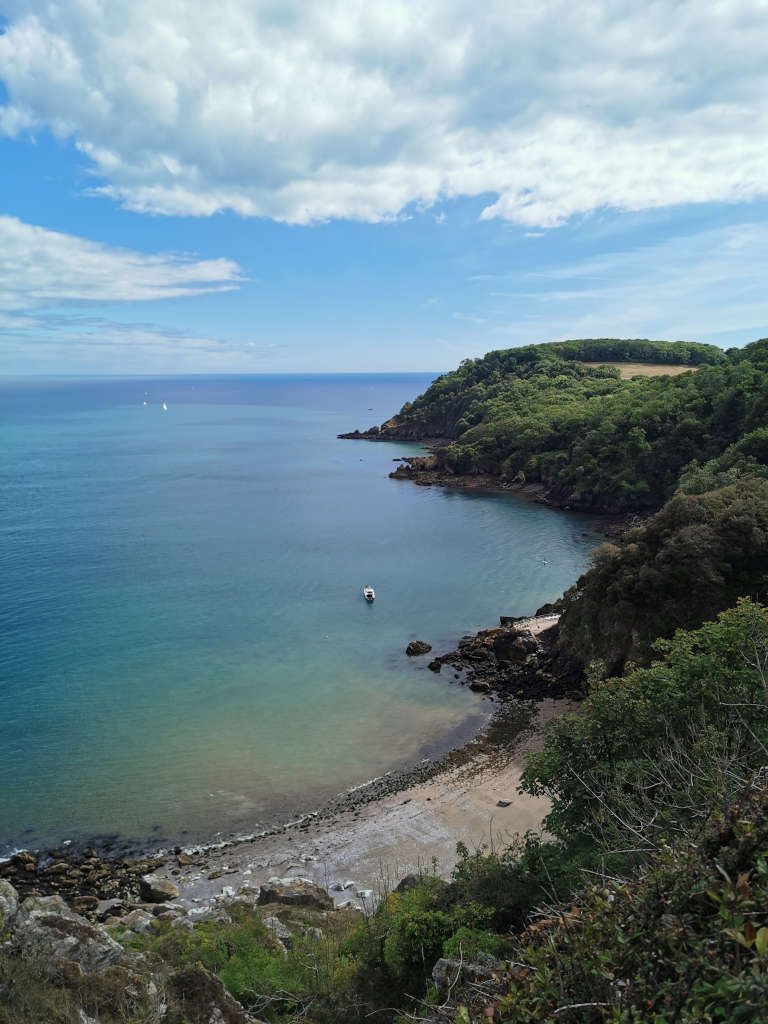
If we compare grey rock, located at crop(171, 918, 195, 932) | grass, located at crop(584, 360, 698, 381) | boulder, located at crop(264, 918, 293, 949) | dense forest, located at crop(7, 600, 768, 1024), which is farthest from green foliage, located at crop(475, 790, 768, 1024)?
grass, located at crop(584, 360, 698, 381)

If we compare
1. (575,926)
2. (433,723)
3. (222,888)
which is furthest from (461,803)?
(575,926)

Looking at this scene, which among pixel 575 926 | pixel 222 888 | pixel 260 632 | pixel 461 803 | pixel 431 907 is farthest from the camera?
pixel 260 632

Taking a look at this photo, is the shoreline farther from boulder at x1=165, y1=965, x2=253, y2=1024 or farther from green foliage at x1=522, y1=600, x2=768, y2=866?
boulder at x1=165, y1=965, x2=253, y2=1024

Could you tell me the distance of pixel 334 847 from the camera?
18.5 metres

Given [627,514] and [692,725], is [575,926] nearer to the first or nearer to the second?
[692,725]

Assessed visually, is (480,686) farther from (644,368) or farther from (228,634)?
(644,368)

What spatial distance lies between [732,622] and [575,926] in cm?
1102

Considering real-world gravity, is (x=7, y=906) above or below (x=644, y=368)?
below

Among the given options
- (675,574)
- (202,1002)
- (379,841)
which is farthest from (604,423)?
(202,1002)

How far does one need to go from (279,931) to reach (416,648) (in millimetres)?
19515

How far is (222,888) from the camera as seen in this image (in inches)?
669

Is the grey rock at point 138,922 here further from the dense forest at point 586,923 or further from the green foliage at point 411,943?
the green foliage at point 411,943

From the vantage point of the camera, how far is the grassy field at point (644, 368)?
106 metres

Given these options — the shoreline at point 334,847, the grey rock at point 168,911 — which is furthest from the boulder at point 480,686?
the grey rock at point 168,911
